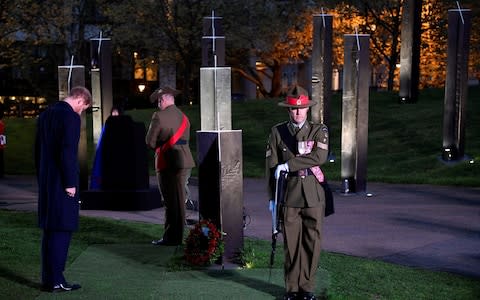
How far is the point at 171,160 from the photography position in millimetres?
11719

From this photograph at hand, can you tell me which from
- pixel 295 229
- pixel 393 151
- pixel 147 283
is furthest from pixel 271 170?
pixel 393 151

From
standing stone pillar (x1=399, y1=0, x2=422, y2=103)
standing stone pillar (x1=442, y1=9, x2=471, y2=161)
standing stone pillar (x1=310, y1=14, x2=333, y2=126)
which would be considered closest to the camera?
standing stone pillar (x1=442, y1=9, x2=471, y2=161)

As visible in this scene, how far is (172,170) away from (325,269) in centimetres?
279

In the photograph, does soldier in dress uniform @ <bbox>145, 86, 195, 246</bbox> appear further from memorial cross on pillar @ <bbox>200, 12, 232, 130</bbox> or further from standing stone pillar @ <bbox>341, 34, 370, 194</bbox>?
standing stone pillar @ <bbox>341, 34, 370, 194</bbox>

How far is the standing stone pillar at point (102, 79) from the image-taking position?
1700 centimetres

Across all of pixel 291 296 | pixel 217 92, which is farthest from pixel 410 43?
pixel 291 296

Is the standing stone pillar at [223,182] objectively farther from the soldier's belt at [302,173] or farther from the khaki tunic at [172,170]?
the soldier's belt at [302,173]

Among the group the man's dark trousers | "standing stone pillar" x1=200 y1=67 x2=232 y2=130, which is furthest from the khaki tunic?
the man's dark trousers

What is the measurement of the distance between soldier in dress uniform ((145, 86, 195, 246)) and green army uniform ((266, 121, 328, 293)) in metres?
3.54

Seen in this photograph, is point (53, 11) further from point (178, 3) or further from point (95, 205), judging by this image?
point (95, 205)

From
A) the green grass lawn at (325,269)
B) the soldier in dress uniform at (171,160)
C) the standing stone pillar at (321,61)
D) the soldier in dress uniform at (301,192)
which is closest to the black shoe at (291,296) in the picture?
the soldier in dress uniform at (301,192)

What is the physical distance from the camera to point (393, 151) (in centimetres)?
2423

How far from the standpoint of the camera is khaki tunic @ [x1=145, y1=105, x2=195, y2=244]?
11625 mm

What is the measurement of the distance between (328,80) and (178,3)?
22032mm
